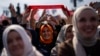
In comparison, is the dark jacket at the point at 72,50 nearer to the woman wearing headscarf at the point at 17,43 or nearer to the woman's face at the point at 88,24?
the woman's face at the point at 88,24

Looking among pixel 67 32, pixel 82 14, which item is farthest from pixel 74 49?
pixel 67 32

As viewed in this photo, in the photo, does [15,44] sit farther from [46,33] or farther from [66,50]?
[46,33]

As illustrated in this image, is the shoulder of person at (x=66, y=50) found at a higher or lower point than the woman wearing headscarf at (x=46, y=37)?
higher

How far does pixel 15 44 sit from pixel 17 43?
0.11 feet

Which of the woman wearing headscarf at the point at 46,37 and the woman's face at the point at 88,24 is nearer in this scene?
the woman's face at the point at 88,24

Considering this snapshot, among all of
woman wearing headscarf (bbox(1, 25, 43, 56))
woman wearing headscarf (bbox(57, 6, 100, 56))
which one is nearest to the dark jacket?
woman wearing headscarf (bbox(57, 6, 100, 56))

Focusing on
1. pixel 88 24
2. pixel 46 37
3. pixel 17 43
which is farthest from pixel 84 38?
pixel 46 37

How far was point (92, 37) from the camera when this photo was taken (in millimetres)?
4598

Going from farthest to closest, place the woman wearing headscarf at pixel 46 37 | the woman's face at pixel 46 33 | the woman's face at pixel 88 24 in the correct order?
the woman's face at pixel 46 33, the woman wearing headscarf at pixel 46 37, the woman's face at pixel 88 24

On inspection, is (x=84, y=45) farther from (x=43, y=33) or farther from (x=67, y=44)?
(x=43, y=33)

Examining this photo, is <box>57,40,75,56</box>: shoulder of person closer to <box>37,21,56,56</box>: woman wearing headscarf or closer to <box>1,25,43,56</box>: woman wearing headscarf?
<box>1,25,43,56</box>: woman wearing headscarf

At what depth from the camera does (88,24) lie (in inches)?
179

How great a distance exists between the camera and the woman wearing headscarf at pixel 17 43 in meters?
4.76

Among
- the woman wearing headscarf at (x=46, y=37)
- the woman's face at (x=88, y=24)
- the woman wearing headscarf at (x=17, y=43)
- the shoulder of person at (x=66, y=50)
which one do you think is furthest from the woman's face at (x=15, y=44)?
the woman wearing headscarf at (x=46, y=37)
